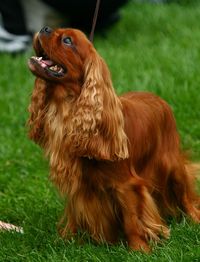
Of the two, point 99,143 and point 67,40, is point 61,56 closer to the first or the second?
point 67,40

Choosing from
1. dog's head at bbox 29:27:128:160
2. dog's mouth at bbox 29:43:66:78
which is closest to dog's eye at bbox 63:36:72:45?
dog's head at bbox 29:27:128:160

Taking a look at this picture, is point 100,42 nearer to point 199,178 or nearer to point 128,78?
point 128,78

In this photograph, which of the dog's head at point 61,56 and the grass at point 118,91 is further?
the grass at point 118,91

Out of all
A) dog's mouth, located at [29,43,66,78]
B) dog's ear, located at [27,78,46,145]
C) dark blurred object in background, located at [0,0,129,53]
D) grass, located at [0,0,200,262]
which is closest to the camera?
dog's mouth, located at [29,43,66,78]

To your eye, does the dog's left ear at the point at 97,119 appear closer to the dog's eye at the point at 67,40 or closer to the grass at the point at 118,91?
the dog's eye at the point at 67,40

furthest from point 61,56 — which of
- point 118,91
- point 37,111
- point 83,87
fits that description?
point 118,91

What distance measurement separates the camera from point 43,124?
4336 millimetres

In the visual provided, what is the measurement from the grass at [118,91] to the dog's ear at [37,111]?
0.57 metres

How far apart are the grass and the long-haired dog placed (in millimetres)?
163

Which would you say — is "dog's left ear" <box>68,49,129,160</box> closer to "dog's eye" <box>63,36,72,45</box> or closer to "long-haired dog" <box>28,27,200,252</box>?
"long-haired dog" <box>28,27,200,252</box>

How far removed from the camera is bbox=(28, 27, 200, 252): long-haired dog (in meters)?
4.00

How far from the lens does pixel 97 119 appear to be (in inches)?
158

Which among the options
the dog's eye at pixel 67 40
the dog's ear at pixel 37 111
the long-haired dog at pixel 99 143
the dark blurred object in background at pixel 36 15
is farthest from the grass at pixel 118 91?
the dog's eye at pixel 67 40

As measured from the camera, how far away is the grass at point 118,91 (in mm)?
4418
